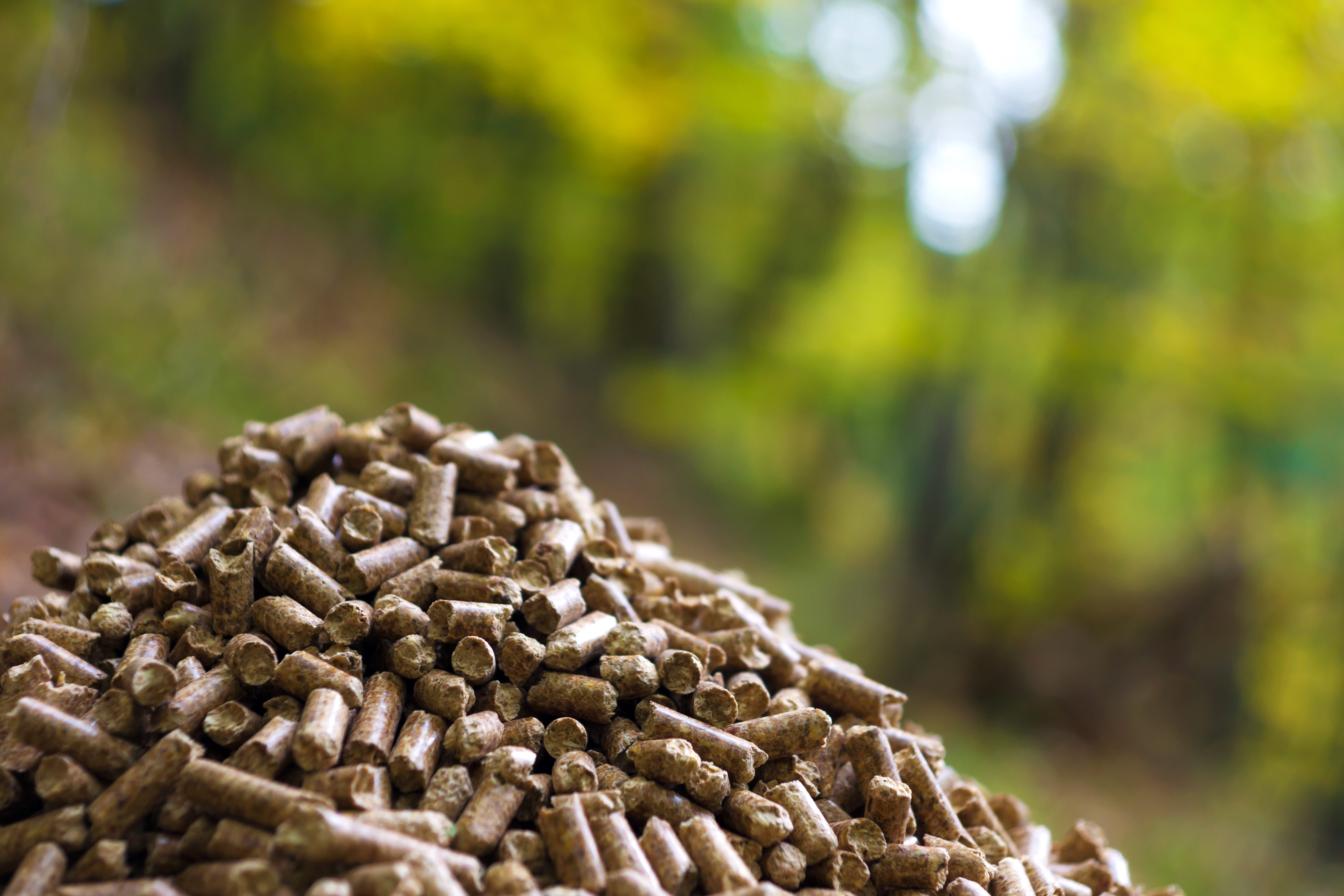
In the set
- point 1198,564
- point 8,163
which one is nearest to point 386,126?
point 8,163

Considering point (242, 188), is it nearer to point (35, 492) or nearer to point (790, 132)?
point (790, 132)

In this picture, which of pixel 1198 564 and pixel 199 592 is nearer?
pixel 199 592

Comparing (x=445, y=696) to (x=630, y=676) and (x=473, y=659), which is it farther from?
(x=630, y=676)

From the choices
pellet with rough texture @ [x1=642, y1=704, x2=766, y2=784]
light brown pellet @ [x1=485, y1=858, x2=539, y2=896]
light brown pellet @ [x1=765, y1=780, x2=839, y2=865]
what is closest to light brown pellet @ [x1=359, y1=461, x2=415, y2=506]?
pellet with rough texture @ [x1=642, y1=704, x2=766, y2=784]

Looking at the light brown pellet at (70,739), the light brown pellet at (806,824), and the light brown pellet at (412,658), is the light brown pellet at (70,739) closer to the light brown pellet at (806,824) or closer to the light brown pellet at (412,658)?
the light brown pellet at (412,658)

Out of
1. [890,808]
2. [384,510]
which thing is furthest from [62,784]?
[890,808]

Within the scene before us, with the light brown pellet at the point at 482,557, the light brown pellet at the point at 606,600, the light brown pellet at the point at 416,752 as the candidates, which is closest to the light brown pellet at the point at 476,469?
the light brown pellet at the point at 482,557
